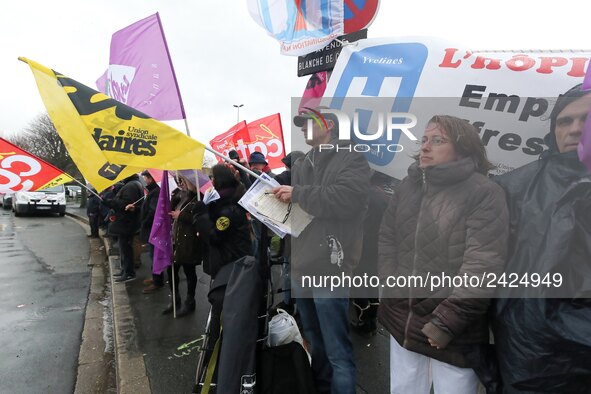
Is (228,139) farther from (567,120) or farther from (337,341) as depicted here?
(567,120)

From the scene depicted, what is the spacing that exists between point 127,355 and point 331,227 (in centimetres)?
249

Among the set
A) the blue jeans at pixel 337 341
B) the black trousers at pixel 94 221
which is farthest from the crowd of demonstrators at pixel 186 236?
the black trousers at pixel 94 221

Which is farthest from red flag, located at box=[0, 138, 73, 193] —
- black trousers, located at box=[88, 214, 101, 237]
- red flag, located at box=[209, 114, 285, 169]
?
black trousers, located at box=[88, 214, 101, 237]

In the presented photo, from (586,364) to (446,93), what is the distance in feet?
4.68

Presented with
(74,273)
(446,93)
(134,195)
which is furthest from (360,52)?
(74,273)

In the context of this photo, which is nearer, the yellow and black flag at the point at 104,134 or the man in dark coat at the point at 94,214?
the yellow and black flag at the point at 104,134

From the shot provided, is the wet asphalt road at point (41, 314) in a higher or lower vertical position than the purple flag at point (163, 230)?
lower

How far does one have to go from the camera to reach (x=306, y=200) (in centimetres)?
200

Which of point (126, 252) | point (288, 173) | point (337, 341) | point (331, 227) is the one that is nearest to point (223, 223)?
point (288, 173)

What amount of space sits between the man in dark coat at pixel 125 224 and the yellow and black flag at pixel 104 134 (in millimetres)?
3559

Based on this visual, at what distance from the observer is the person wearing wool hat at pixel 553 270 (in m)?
1.29

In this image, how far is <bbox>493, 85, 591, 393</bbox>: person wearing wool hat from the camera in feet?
4.23

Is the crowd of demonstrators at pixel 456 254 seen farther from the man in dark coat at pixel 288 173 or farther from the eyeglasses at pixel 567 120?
the man in dark coat at pixel 288 173

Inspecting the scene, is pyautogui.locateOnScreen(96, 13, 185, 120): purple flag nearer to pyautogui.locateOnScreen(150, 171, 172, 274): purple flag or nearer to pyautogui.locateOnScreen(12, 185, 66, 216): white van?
pyautogui.locateOnScreen(150, 171, 172, 274): purple flag
